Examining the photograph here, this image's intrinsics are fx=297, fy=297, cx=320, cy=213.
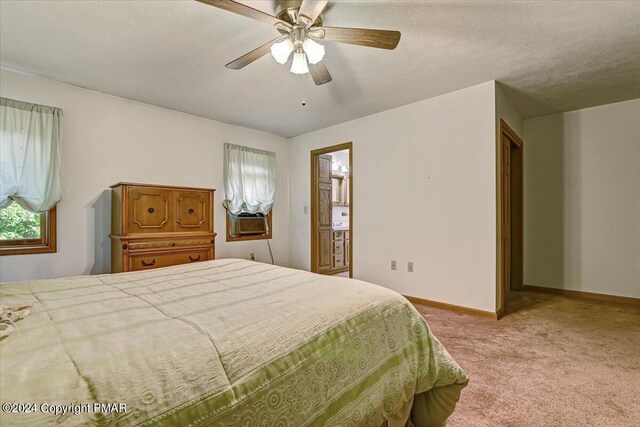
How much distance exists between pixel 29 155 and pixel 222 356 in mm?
3236

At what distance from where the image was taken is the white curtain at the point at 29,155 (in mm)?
2646

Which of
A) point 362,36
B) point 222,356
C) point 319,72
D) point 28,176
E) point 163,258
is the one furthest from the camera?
point 163,258

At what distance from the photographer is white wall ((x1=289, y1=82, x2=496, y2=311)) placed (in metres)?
3.05

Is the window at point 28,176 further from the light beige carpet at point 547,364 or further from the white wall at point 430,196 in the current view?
the light beige carpet at point 547,364

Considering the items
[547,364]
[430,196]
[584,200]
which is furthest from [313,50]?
[584,200]

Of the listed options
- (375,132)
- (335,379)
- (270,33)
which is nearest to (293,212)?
(375,132)

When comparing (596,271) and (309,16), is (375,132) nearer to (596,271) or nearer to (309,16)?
(309,16)

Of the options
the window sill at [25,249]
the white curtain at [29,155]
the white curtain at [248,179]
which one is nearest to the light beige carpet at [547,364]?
the white curtain at [248,179]

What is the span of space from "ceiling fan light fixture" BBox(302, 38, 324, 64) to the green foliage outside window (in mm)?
3024

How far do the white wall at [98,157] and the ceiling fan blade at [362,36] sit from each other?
266 centimetres

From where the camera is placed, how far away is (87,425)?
58 centimetres

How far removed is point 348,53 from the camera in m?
2.44

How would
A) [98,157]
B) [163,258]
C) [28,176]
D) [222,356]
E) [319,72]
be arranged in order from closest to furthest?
[222,356] → [319,72] → [28,176] → [163,258] → [98,157]

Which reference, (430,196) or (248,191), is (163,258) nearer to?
(248,191)
